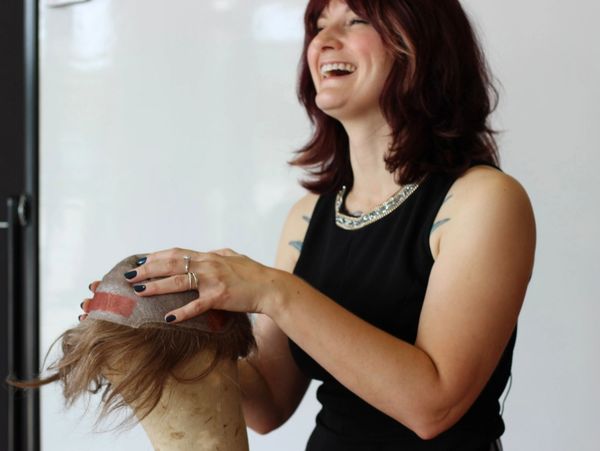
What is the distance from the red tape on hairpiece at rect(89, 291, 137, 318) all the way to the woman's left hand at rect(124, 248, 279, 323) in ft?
0.05

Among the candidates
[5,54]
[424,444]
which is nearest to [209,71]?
[5,54]

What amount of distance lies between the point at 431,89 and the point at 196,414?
605 mm

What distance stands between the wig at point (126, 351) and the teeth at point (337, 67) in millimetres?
470

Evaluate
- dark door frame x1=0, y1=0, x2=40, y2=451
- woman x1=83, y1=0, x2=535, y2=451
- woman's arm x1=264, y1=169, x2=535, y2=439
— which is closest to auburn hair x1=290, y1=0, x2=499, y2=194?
woman x1=83, y1=0, x2=535, y2=451

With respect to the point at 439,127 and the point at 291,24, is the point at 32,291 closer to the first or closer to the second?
the point at 291,24

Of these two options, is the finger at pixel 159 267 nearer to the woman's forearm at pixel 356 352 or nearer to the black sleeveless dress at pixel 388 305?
the woman's forearm at pixel 356 352

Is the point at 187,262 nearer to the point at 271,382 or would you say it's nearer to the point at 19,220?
the point at 271,382

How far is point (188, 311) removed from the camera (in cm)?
93

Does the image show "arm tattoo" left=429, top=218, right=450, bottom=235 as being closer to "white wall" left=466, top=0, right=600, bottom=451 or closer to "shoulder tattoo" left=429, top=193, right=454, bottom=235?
"shoulder tattoo" left=429, top=193, right=454, bottom=235

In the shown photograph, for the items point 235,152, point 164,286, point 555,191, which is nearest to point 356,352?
point 164,286

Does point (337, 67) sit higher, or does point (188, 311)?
point (337, 67)

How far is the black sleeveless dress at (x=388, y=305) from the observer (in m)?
1.17

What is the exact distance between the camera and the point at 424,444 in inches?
46.1

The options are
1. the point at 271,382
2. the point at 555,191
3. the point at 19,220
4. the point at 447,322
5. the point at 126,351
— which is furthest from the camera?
the point at 19,220
